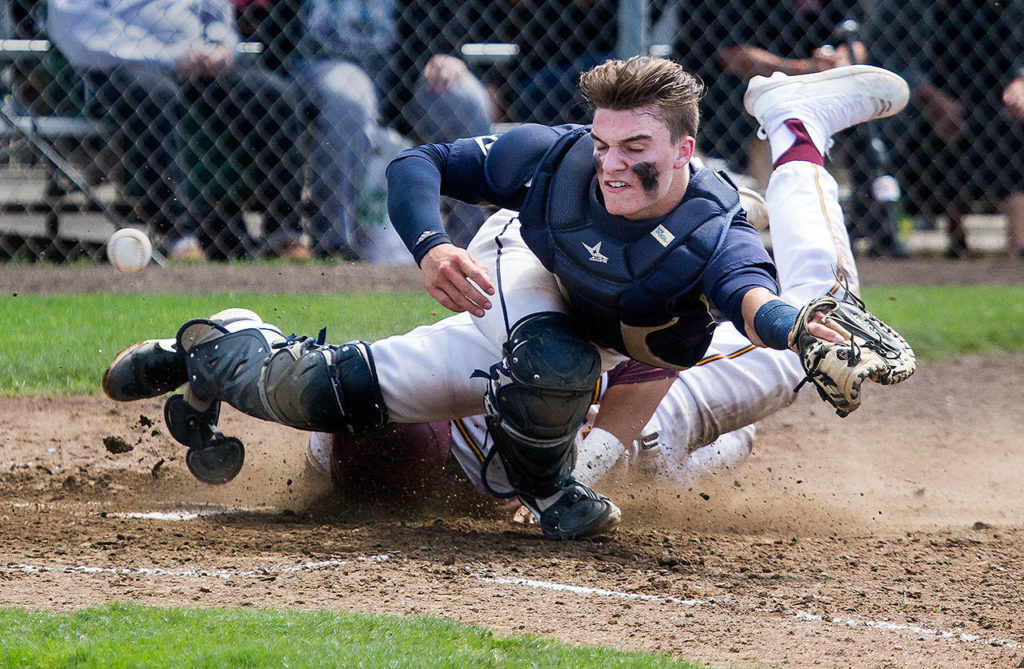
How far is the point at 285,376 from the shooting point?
12.2ft

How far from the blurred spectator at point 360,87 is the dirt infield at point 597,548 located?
220cm

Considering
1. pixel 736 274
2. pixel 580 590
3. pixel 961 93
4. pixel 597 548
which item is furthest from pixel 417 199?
pixel 961 93

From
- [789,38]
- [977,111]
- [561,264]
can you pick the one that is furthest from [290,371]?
[977,111]

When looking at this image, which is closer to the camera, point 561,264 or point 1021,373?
point 561,264

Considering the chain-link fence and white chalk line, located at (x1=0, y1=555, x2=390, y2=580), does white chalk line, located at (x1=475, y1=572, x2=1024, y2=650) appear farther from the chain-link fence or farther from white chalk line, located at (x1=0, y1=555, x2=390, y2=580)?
the chain-link fence

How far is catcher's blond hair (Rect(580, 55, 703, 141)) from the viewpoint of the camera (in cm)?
330

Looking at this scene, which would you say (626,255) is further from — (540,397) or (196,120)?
(196,120)

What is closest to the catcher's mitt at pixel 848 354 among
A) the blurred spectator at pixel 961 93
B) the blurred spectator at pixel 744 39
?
the blurred spectator at pixel 744 39

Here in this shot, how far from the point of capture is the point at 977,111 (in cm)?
855

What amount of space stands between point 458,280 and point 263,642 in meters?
1.26

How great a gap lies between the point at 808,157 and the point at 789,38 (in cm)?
375

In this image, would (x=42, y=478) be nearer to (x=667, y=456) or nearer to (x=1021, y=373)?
(x=667, y=456)

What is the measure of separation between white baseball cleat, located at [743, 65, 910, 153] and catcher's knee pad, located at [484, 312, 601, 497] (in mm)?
1715

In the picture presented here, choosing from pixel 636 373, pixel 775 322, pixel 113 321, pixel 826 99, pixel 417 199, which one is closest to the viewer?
pixel 775 322
